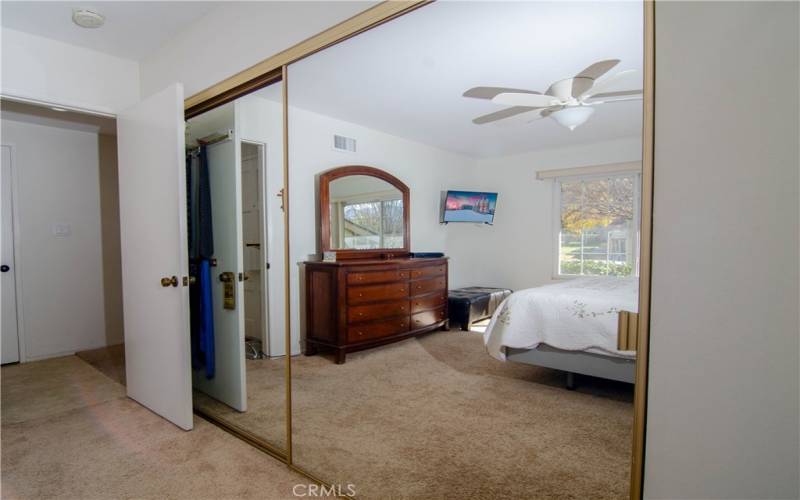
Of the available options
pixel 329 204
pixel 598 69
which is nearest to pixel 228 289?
pixel 329 204

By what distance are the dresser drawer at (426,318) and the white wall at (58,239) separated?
359 cm

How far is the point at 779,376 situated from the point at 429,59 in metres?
1.67

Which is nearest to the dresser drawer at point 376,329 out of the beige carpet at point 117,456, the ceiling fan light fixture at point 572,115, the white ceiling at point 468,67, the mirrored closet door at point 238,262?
the mirrored closet door at point 238,262

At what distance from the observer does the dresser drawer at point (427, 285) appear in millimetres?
2215

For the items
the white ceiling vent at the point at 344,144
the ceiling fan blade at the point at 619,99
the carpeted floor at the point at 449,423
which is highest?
the white ceiling vent at the point at 344,144

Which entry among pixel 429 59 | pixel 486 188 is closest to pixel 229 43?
pixel 429 59

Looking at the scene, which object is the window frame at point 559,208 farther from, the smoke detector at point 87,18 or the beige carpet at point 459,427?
the smoke detector at point 87,18

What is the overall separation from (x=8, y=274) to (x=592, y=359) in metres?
4.90

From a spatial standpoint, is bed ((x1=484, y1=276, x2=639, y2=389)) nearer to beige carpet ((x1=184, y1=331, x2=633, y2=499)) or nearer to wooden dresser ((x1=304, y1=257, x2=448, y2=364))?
beige carpet ((x1=184, y1=331, x2=633, y2=499))

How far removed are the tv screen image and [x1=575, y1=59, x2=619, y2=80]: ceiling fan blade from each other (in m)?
0.54

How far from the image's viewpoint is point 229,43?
87.2 inches

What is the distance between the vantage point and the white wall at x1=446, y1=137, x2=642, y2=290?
129 centimetres

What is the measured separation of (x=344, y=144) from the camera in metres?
2.68

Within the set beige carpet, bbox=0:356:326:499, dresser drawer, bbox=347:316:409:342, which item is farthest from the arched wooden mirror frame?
beige carpet, bbox=0:356:326:499
